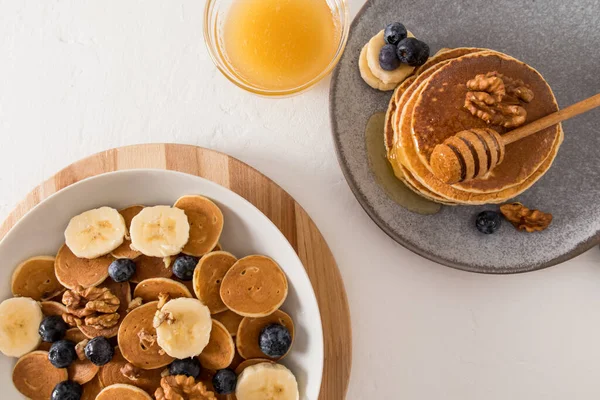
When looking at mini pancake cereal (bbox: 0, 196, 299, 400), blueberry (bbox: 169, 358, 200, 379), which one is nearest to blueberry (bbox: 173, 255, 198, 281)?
mini pancake cereal (bbox: 0, 196, 299, 400)

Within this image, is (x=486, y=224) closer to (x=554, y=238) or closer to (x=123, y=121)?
(x=554, y=238)

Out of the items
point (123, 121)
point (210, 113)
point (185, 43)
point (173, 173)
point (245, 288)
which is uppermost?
point (185, 43)

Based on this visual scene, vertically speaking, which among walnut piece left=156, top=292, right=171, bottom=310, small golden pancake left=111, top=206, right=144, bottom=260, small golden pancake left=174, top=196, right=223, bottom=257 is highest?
small golden pancake left=174, top=196, right=223, bottom=257

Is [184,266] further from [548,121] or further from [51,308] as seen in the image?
[548,121]

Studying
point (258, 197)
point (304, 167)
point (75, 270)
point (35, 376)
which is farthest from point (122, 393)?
point (304, 167)

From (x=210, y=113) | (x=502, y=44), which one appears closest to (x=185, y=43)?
(x=210, y=113)

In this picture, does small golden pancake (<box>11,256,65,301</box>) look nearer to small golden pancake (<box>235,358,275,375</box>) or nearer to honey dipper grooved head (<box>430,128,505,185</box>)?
small golden pancake (<box>235,358,275,375</box>)
